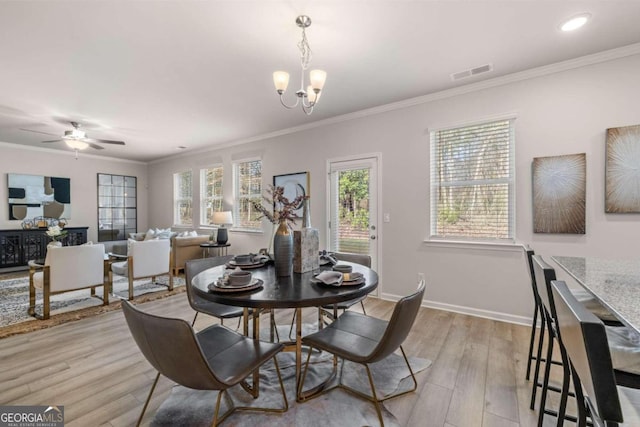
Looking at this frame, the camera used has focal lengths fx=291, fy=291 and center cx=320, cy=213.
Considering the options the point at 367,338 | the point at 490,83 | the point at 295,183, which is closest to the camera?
the point at 367,338

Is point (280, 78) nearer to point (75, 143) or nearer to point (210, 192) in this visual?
point (75, 143)

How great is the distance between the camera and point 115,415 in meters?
1.70

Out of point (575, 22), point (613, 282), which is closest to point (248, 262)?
point (613, 282)

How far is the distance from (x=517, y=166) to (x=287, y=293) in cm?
285

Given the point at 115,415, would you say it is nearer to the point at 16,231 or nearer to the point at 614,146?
the point at 614,146

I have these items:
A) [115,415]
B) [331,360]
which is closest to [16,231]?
[115,415]

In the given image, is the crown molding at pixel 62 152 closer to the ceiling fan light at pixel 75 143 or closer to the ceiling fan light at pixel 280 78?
the ceiling fan light at pixel 75 143

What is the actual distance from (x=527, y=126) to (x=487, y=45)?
3.28 ft

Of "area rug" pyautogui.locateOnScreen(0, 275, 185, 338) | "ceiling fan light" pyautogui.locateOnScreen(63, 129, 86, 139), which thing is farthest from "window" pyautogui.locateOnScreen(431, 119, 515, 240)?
"ceiling fan light" pyautogui.locateOnScreen(63, 129, 86, 139)

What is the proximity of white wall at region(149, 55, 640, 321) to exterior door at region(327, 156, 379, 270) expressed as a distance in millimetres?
140

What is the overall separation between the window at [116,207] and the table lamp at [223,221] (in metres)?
3.67

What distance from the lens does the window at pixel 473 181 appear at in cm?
314

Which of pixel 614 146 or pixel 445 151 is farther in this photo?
pixel 445 151

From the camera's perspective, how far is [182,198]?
7.11 metres
